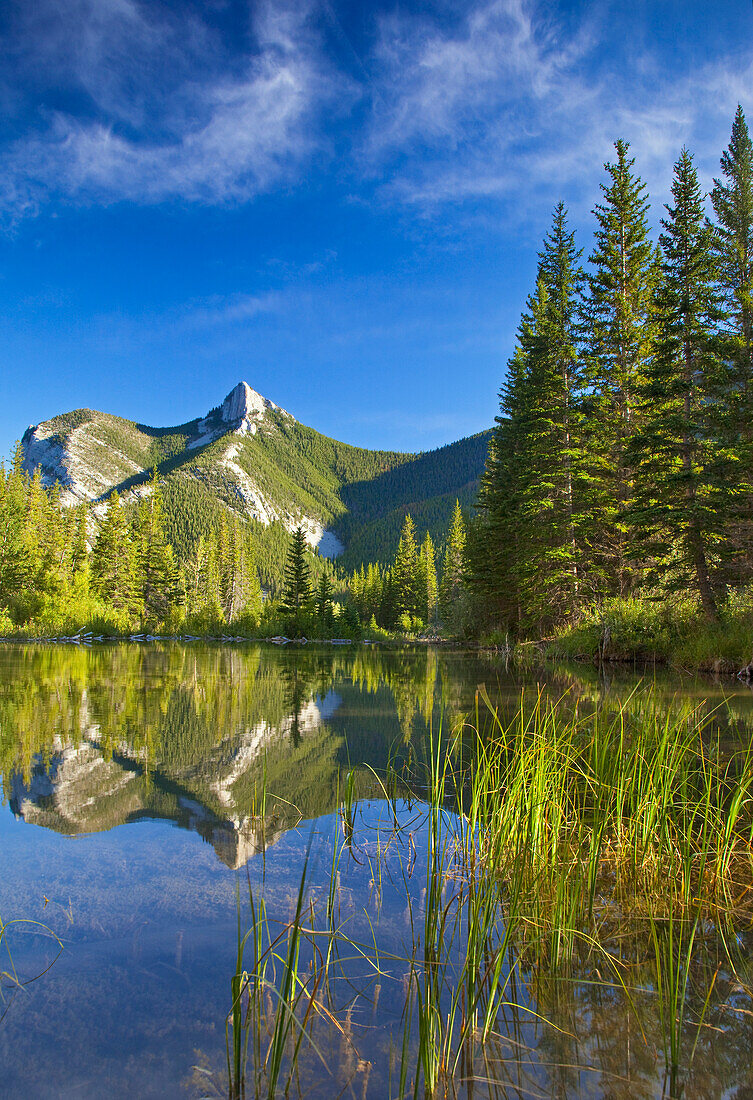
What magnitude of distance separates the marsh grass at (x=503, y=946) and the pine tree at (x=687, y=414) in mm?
13512

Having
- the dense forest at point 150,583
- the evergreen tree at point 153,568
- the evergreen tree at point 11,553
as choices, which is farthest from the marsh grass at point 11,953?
the evergreen tree at point 153,568

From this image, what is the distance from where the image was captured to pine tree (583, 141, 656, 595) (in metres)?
20.5

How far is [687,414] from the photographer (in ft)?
54.7

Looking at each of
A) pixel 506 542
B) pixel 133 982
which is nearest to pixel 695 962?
pixel 133 982

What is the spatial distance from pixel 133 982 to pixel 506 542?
26.1 meters

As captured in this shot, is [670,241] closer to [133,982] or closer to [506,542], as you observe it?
[506,542]

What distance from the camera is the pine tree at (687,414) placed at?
15875mm

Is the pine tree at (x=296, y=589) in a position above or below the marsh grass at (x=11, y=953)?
above

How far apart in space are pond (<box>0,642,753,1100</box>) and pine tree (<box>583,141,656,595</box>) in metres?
16.0

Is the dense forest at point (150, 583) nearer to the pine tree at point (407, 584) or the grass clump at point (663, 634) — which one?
the pine tree at point (407, 584)

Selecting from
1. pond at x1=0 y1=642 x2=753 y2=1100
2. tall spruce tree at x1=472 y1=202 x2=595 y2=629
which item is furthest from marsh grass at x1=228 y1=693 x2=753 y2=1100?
tall spruce tree at x1=472 y1=202 x2=595 y2=629

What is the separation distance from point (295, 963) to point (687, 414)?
1820cm

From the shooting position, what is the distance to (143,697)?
11.9m

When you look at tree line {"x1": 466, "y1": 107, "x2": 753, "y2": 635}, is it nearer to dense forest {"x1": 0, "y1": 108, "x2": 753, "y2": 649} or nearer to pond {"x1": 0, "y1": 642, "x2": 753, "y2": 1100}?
dense forest {"x1": 0, "y1": 108, "x2": 753, "y2": 649}
